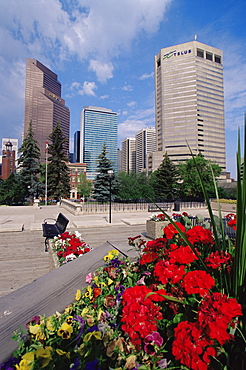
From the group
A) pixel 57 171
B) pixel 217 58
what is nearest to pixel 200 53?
pixel 217 58

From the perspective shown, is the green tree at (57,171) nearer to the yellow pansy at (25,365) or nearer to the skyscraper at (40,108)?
the yellow pansy at (25,365)

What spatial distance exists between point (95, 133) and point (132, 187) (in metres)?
144

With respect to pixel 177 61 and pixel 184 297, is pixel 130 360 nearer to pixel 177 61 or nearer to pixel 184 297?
pixel 184 297

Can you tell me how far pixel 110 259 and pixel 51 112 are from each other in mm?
150836

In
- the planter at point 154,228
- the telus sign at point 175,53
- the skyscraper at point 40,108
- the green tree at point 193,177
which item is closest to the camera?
the planter at point 154,228

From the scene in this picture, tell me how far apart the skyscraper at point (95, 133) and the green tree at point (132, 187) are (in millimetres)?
131882

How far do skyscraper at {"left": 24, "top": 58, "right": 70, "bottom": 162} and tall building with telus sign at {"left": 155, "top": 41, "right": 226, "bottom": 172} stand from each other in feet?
201

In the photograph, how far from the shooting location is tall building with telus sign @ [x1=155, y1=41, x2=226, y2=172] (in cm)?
9881

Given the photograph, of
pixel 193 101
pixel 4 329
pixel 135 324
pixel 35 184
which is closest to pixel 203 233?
pixel 135 324

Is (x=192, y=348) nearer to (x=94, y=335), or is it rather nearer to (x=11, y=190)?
(x=94, y=335)

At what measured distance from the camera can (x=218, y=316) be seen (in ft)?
2.93

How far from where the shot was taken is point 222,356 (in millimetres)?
1016

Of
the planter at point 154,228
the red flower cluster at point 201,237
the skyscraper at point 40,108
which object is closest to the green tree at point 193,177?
the planter at point 154,228

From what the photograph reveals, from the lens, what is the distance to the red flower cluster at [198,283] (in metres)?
1.09
